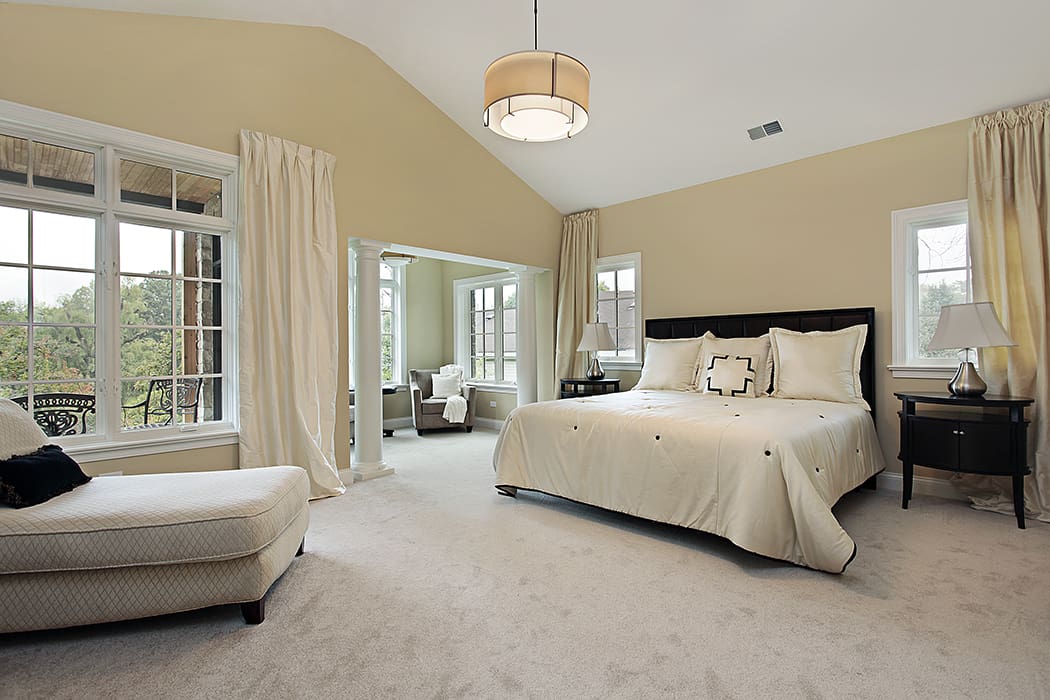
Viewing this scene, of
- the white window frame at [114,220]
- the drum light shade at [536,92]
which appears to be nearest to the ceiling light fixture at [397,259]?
the white window frame at [114,220]

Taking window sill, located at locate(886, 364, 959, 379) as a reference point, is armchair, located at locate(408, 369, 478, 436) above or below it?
below

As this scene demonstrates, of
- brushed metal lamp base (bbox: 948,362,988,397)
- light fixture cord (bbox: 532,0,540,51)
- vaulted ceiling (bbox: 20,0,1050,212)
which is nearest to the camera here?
vaulted ceiling (bbox: 20,0,1050,212)

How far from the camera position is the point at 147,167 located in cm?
335

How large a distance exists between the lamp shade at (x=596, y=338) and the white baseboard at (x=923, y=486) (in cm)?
247

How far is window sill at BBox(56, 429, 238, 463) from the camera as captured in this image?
9.96 ft

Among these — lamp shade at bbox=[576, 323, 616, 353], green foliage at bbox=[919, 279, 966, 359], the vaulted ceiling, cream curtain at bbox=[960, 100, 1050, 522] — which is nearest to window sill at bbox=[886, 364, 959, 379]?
green foliage at bbox=[919, 279, 966, 359]

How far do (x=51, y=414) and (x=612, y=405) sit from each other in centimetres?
327

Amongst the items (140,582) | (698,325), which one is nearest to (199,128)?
(140,582)

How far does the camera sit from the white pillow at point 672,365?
4.58 metres

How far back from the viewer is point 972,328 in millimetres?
3256

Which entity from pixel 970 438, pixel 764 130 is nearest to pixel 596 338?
pixel 764 130

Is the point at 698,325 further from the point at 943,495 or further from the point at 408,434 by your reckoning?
the point at 408,434

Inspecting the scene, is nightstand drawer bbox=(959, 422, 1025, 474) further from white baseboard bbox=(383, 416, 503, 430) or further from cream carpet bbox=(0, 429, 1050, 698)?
white baseboard bbox=(383, 416, 503, 430)

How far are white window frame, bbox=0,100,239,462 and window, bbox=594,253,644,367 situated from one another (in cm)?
360
